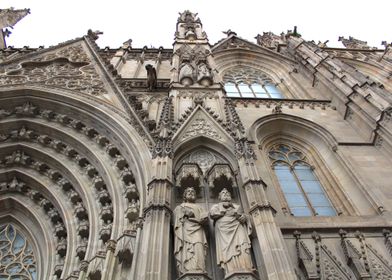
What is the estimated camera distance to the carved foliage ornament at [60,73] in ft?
36.4

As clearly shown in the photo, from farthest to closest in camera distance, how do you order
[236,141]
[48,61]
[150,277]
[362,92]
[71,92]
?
[48,61] < [362,92] < [71,92] < [236,141] < [150,277]

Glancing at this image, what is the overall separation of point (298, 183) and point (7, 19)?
2215cm

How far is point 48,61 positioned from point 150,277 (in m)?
10.4

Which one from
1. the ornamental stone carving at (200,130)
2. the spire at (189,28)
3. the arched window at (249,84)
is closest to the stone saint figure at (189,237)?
the ornamental stone carving at (200,130)

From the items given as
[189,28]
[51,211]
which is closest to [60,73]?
[51,211]

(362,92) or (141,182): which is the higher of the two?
(362,92)

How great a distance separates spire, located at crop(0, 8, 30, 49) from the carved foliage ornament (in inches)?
406

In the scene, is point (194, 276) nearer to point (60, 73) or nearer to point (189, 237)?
point (189, 237)

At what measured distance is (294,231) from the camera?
22.3 feet

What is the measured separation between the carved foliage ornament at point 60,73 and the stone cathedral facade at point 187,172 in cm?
6

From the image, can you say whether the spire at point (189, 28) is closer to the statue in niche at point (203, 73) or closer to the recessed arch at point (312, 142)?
the statue in niche at point (203, 73)

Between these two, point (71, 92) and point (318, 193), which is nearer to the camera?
point (318, 193)

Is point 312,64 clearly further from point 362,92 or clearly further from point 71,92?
point 71,92

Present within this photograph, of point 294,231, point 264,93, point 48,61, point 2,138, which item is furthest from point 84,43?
point 294,231
